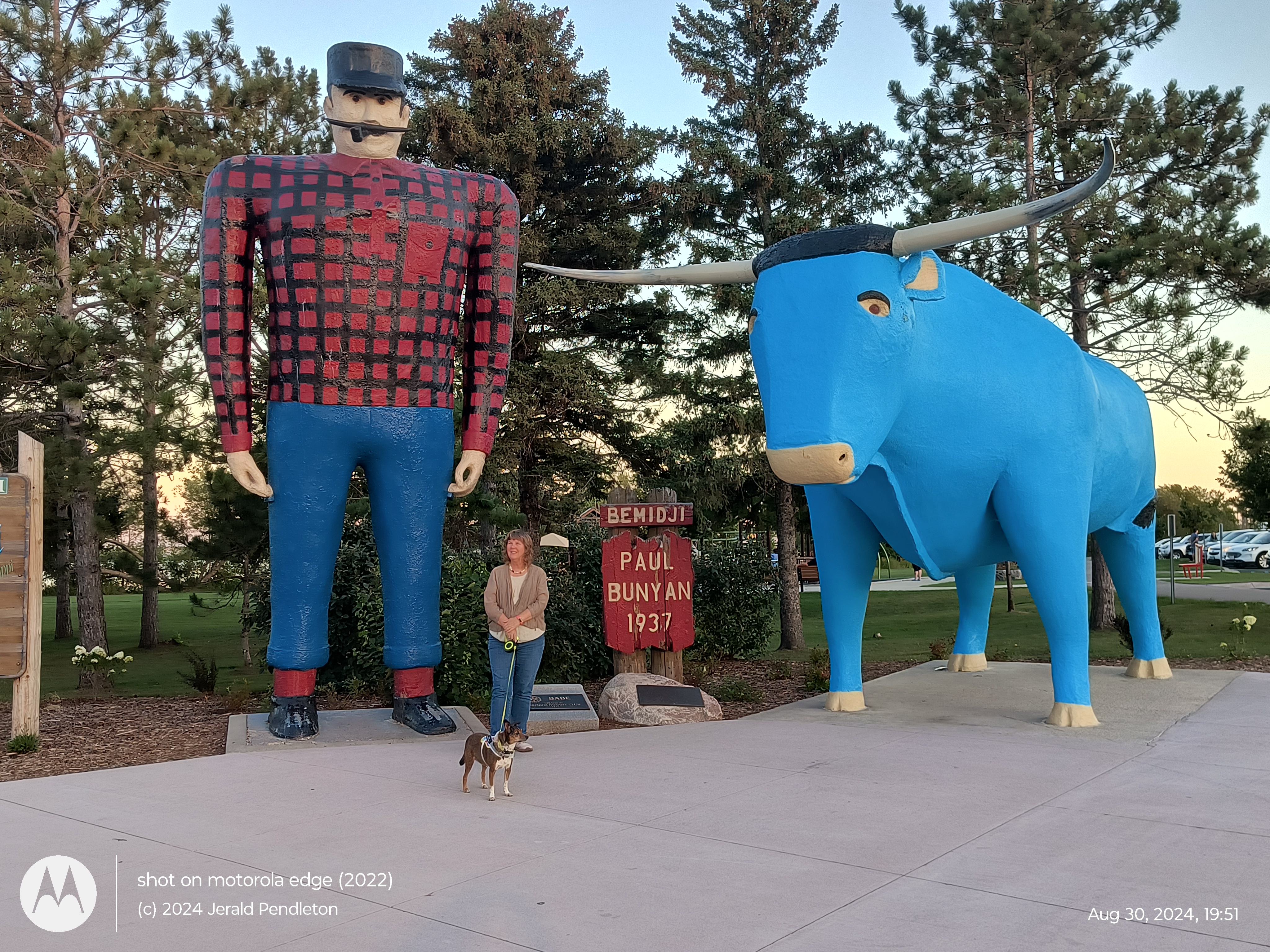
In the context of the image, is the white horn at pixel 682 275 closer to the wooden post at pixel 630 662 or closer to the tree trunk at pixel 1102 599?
the wooden post at pixel 630 662

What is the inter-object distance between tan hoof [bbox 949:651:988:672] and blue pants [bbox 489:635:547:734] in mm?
4754

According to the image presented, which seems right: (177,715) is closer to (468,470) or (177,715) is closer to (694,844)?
(468,470)

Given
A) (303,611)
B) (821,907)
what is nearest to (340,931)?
(821,907)

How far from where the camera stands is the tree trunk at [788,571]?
14227mm

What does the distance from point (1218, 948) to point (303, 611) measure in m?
4.86

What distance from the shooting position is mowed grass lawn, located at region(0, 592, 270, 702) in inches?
442

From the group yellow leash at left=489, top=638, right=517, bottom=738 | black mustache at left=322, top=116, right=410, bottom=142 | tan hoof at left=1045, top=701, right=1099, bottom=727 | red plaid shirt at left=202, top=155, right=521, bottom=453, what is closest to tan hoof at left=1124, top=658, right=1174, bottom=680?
tan hoof at left=1045, top=701, right=1099, bottom=727

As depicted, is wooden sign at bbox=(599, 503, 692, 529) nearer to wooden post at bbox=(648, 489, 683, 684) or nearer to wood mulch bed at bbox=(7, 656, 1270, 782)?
wooden post at bbox=(648, 489, 683, 684)

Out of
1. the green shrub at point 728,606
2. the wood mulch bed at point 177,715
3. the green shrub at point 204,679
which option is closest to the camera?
the wood mulch bed at point 177,715

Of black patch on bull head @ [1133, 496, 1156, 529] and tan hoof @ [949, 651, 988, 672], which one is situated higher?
black patch on bull head @ [1133, 496, 1156, 529]

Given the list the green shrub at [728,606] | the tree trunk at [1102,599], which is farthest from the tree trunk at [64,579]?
the tree trunk at [1102,599]

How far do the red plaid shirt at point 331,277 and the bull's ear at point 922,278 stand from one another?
262 centimetres

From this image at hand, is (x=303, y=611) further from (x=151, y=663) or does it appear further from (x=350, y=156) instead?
(x=151, y=663)

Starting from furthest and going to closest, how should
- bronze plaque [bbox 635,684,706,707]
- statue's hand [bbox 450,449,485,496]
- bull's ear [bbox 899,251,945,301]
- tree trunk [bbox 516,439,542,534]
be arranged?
tree trunk [bbox 516,439,542,534]
bronze plaque [bbox 635,684,706,707]
statue's hand [bbox 450,449,485,496]
bull's ear [bbox 899,251,945,301]
